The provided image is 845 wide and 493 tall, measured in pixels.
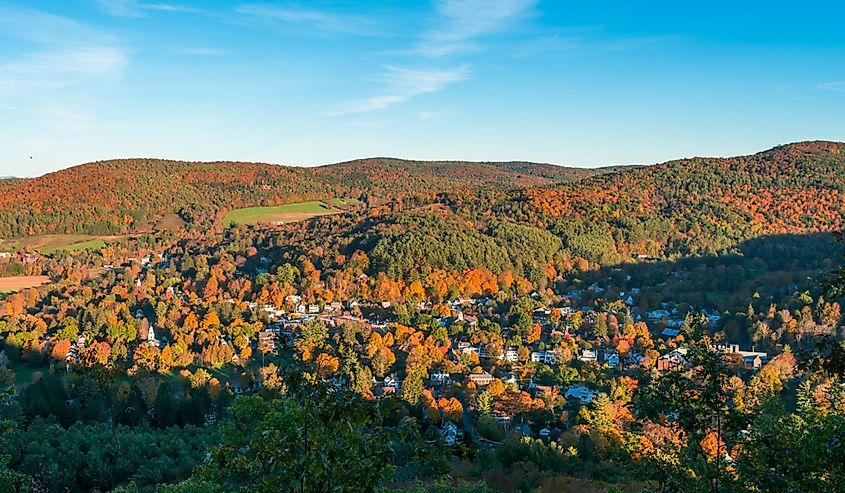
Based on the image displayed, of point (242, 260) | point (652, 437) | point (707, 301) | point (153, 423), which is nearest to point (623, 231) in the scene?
point (707, 301)

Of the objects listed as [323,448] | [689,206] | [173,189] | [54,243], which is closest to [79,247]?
[54,243]

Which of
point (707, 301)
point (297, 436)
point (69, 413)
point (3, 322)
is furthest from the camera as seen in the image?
point (707, 301)

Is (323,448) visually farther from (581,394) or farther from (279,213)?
(279,213)

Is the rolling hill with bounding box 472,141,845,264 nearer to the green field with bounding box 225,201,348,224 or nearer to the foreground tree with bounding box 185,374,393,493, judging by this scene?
the green field with bounding box 225,201,348,224

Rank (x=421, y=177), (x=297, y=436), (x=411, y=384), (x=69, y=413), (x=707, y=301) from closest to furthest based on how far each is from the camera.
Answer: (x=297, y=436) < (x=69, y=413) < (x=411, y=384) < (x=707, y=301) < (x=421, y=177)

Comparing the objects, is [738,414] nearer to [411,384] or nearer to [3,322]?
[411,384]

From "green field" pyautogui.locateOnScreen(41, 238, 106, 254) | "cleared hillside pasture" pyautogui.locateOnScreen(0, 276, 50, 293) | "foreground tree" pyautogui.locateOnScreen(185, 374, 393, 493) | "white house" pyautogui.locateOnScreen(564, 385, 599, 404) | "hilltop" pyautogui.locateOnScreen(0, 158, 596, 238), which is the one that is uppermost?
"hilltop" pyautogui.locateOnScreen(0, 158, 596, 238)

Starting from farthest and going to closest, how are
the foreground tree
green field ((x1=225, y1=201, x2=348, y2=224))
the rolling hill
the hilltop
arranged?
green field ((x1=225, y1=201, x2=348, y2=224)) → the hilltop → the rolling hill → the foreground tree

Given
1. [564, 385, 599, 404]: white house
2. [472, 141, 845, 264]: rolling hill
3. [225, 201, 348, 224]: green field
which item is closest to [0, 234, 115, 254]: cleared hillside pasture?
[225, 201, 348, 224]: green field
